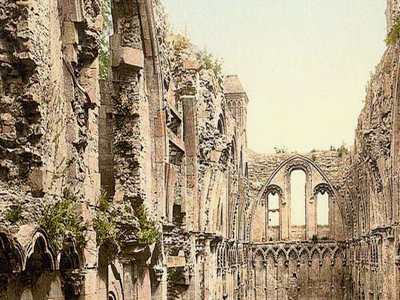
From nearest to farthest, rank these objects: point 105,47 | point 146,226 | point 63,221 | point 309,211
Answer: point 63,221 < point 146,226 < point 105,47 < point 309,211

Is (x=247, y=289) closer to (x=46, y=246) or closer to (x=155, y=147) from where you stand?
(x=155, y=147)

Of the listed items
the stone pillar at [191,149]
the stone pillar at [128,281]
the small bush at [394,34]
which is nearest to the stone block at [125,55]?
the stone pillar at [128,281]

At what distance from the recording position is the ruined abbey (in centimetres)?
754

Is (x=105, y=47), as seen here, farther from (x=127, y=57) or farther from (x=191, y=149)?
(x=127, y=57)

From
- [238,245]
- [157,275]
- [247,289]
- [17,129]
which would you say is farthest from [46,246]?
[247,289]

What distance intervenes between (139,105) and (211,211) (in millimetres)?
9705

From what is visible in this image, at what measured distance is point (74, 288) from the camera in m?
8.86

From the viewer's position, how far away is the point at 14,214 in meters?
7.18

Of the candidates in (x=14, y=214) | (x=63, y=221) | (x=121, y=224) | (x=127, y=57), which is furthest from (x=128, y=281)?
(x=14, y=214)

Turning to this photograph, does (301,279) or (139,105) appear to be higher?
(139,105)

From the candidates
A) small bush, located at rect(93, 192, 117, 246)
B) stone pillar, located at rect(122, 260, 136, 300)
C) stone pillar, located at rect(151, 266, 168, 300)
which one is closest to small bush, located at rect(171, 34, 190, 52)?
stone pillar, located at rect(151, 266, 168, 300)

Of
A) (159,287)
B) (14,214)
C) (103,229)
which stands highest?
(14,214)

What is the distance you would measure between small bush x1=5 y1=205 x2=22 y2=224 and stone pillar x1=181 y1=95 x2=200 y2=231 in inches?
483

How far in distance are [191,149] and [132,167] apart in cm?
635
